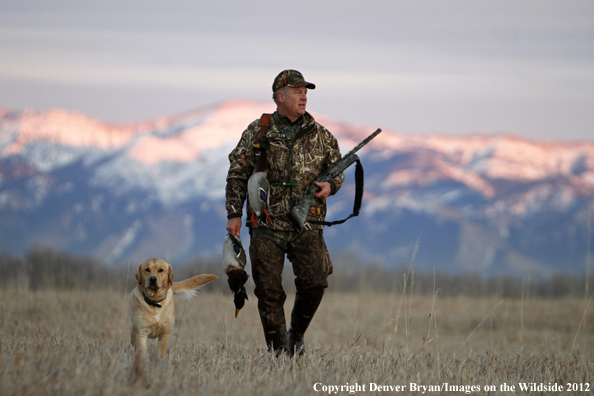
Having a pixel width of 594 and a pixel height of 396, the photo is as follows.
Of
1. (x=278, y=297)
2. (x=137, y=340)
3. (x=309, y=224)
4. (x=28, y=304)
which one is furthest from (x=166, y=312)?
(x=28, y=304)

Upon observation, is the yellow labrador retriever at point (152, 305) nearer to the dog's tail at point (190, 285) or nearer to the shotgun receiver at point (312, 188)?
the dog's tail at point (190, 285)

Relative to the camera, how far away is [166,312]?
567cm

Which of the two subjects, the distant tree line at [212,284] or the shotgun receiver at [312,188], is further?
the distant tree line at [212,284]

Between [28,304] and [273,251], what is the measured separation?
817 cm

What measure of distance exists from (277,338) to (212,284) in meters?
14.0

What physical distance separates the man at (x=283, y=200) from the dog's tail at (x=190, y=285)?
1.99 feet

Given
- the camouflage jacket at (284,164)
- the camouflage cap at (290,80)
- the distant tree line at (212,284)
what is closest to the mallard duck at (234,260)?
the camouflage jacket at (284,164)

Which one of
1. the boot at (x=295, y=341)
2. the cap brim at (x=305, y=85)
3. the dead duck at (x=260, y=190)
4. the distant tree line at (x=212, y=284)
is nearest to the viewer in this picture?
Result: the dead duck at (x=260, y=190)

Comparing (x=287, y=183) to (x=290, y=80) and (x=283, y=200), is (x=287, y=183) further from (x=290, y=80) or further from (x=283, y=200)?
(x=290, y=80)

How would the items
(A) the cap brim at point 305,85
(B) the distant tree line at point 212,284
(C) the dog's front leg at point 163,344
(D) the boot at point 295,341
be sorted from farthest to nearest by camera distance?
(B) the distant tree line at point 212,284 → (D) the boot at point 295,341 → (A) the cap brim at point 305,85 → (C) the dog's front leg at point 163,344

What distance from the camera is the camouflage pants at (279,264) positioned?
5605mm

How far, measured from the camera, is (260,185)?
5.46 meters

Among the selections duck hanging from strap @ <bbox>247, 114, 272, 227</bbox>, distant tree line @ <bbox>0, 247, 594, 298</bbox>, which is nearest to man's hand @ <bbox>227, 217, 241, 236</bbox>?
duck hanging from strap @ <bbox>247, 114, 272, 227</bbox>

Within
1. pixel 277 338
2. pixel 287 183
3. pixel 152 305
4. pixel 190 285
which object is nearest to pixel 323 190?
pixel 287 183
